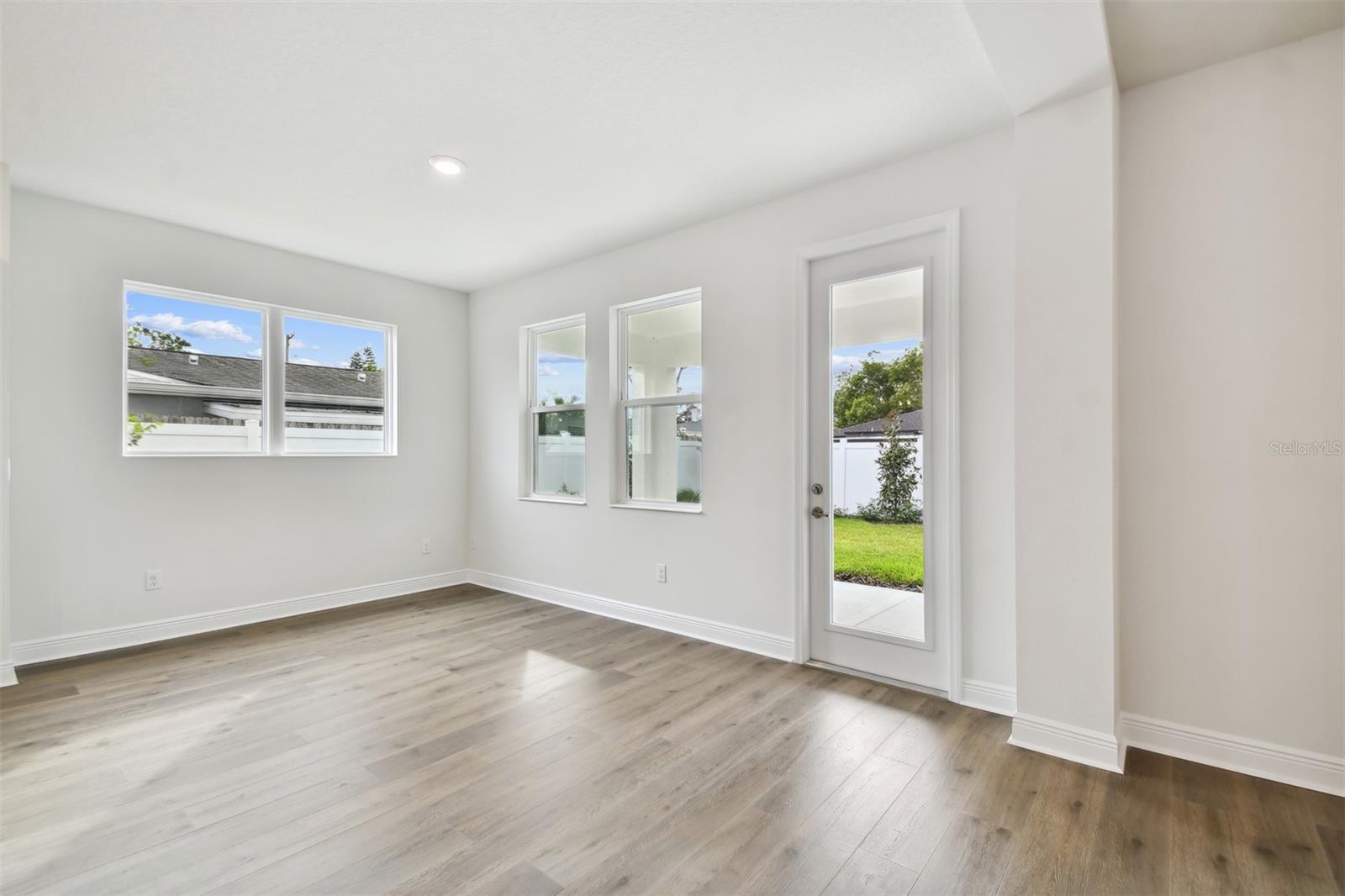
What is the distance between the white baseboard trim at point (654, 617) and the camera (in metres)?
3.57

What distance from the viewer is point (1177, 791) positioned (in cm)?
212

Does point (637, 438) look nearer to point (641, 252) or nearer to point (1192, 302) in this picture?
point (641, 252)

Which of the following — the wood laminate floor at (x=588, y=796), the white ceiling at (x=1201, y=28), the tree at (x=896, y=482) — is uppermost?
the white ceiling at (x=1201, y=28)

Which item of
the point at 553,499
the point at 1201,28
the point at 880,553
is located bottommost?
the point at 880,553

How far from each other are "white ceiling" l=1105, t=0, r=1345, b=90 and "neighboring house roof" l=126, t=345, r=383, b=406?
505 cm

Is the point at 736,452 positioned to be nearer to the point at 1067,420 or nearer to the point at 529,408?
the point at 1067,420

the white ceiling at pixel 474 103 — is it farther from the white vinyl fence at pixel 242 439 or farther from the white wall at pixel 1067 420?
the white vinyl fence at pixel 242 439

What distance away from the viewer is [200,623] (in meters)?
4.07

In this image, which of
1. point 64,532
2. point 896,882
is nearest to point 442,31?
point 896,882

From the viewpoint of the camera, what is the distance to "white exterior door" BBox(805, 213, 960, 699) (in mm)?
2959

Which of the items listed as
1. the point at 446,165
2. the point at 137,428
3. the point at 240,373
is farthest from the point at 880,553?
the point at 137,428

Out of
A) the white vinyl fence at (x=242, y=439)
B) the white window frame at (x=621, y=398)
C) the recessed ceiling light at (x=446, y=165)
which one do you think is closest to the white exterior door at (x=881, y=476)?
the white window frame at (x=621, y=398)

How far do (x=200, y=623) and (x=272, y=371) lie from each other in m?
1.79

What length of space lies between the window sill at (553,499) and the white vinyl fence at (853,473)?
2.05 metres
